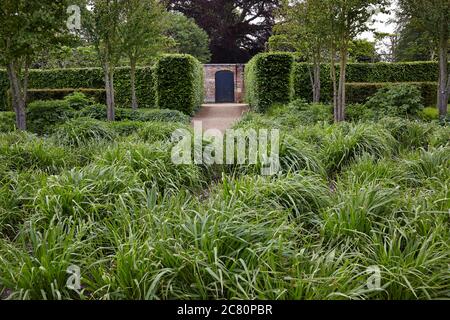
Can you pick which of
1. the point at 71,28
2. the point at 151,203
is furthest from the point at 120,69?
the point at 151,203

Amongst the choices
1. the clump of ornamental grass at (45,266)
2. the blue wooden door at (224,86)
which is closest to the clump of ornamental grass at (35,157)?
the clump of ornamental grass at (45,266)

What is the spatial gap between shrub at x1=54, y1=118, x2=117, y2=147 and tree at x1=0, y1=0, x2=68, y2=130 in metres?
2.00

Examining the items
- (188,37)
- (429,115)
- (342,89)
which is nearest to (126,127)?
(342,89)

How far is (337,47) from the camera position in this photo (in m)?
9.24

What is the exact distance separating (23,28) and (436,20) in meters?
8.72

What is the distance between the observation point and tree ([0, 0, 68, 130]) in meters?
7.16

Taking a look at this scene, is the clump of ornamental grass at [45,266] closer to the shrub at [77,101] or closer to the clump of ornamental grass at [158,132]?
the clump of ornamental grass at [158,132]

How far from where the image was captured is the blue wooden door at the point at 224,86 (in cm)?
2139

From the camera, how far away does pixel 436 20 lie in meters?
9.31

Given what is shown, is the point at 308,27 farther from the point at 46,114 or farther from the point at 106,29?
the point at 46,114

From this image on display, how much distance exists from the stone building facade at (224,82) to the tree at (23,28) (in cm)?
1365

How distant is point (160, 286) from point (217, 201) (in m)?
1.02

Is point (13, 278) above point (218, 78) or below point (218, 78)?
below
